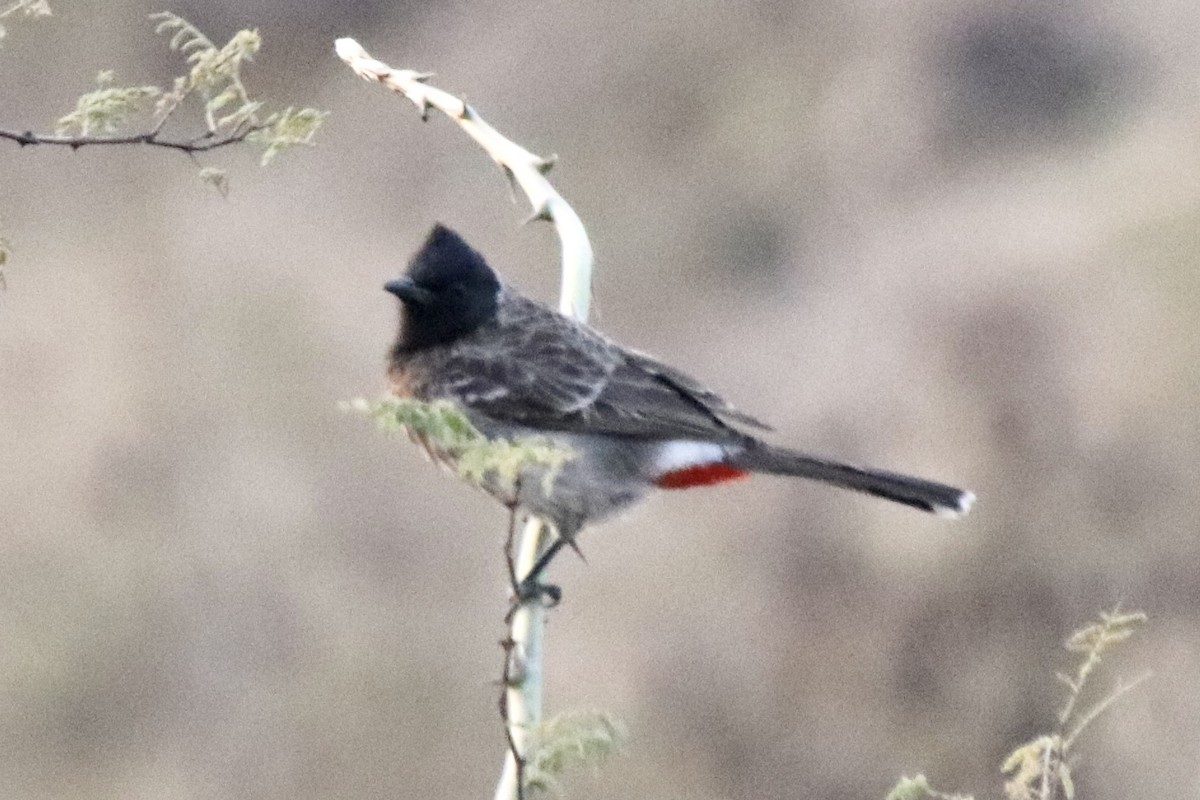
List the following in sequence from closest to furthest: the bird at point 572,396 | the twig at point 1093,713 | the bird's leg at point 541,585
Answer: the twig at point 1093,713
the bird's leg at point 541,585
the bird at point 572,396

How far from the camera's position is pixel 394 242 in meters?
12.2

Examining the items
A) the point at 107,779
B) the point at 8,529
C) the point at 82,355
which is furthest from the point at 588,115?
the point at 107,779

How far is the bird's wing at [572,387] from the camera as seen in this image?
157 inches

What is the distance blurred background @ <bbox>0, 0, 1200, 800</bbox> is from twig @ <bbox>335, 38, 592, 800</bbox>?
17.0ft

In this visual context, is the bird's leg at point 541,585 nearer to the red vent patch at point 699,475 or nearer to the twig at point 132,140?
the red vent patch at point 699,475

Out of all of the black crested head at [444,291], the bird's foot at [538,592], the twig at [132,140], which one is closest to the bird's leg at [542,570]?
the bird's foot at [538,592]

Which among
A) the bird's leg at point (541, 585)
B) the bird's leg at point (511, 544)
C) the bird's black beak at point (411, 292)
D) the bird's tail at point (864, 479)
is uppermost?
the bird's black beak at point (411, 292)

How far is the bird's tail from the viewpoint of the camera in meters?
3.67

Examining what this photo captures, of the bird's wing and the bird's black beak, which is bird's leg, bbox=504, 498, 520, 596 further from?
the bird's black beak

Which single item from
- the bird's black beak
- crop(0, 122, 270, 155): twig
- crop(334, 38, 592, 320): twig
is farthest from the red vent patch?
crop(0, 122, 270, 155): twig

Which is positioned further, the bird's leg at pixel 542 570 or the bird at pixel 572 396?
the bird at pixel 572 396

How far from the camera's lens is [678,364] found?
11.2 meters

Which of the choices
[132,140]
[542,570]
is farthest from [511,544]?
[542,570]

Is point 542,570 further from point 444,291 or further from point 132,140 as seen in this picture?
point 132,140
